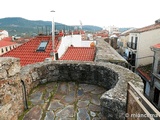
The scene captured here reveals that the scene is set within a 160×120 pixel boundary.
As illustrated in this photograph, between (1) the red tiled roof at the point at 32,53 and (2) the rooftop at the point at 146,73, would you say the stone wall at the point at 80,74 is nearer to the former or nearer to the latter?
(1) the red tiled roof at the point at 32,53

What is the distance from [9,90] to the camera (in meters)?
2.37

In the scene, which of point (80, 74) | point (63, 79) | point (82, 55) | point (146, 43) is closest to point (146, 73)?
point (146, 43)

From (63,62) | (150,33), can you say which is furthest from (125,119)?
(150,33)

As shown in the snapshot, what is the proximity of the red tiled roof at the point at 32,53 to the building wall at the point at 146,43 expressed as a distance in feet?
40.2

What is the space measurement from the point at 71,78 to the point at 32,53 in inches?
304

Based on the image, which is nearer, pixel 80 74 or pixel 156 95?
pixel 80 74

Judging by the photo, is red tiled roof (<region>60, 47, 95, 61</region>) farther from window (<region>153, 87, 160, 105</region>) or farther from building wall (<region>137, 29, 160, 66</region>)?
building wall (<region>137, 29, 160, 66</region>)

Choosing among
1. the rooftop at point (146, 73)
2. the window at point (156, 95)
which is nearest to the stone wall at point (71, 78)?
the window at point (156, 95)

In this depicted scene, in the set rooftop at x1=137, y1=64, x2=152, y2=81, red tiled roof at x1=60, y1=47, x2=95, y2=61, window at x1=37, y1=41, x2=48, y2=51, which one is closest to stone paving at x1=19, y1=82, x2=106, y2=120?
red tiled roof at x1=60, y1=47, x2=95, y2=61

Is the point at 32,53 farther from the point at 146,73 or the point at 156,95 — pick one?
the point at 146,73

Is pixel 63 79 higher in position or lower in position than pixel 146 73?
higher

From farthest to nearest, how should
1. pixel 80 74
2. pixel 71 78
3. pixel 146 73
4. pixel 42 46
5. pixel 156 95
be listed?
pixel 146 73 → pixel 156 95 → pixel 42 46 → pixel 71 78 → pixel 80 74

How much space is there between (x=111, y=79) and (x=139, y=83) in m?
0.96

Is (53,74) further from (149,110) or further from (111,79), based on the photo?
(149,110)
